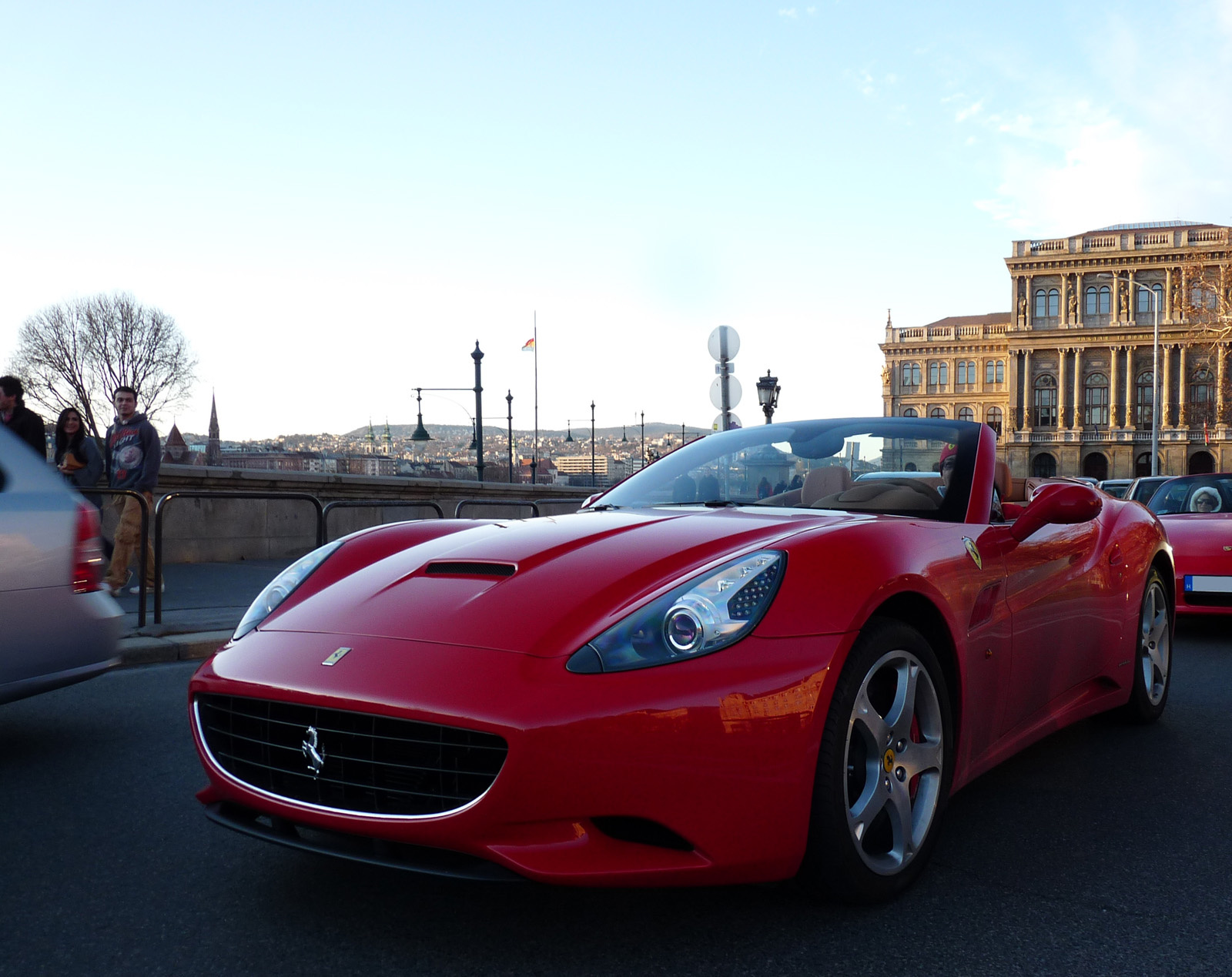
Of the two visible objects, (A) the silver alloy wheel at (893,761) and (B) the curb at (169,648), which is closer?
(A) the silver alloy wheel at (893,761)

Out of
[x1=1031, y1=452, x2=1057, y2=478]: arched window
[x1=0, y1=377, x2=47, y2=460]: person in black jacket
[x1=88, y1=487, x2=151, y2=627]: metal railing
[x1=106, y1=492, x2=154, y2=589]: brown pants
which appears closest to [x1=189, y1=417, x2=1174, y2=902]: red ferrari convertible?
[x1=88, y1=487, x2=151, y2=627]: metal railing

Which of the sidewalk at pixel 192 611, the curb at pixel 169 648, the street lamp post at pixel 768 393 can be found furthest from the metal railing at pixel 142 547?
the street lamp post at pixel 768 393

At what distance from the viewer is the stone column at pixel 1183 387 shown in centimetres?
8794

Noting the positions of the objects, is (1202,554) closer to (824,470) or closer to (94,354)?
(824,470)

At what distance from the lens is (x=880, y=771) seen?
2.70 metres

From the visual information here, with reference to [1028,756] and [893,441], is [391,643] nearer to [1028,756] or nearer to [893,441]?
[893,441]

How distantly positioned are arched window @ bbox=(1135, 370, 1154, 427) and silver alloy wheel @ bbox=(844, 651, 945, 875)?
98.5 meters

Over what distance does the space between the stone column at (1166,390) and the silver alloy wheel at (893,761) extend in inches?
3802

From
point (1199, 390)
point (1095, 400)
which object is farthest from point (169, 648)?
point (1095, 400)

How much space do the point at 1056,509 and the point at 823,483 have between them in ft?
2.54

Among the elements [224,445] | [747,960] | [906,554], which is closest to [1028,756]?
[906,554]

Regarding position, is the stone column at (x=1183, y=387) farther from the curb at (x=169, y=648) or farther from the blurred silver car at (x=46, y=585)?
the blurred silver car at (x=46, y=585)

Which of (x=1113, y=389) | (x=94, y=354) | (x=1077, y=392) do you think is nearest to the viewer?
(x=94, y=354)

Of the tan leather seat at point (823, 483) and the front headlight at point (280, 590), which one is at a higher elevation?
the tan leather seat at point (823, 483)
